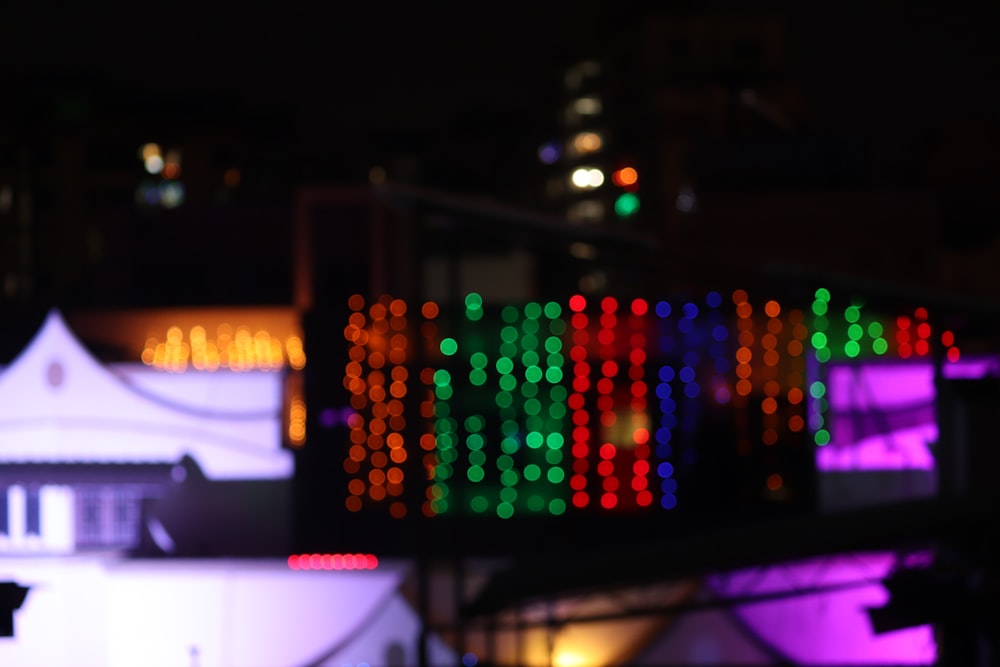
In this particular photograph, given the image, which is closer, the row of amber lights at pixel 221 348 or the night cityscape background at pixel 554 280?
the night cityscape background at pixel 554 280

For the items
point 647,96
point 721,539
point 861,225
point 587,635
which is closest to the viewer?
point 721,539

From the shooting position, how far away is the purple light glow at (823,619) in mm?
6859

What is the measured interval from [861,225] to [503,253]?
4230 millimetres

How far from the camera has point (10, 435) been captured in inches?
302

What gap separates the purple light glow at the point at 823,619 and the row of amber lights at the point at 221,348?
5.26 metres

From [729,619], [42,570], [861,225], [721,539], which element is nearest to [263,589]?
[42,570]

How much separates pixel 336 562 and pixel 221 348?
17.0ft

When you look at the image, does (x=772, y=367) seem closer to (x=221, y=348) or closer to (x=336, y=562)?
(x=336, y=562)

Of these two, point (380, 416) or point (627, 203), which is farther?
point (627, 203)

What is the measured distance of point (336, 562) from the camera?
7.67m

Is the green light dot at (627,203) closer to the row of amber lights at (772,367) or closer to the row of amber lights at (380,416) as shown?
the row of amber lights at (772,367)

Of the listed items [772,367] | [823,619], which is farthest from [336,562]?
[772,367]

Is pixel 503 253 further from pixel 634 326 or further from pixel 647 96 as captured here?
pixel 647 96

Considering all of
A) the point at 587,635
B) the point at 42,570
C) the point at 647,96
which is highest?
the point at 647,96
